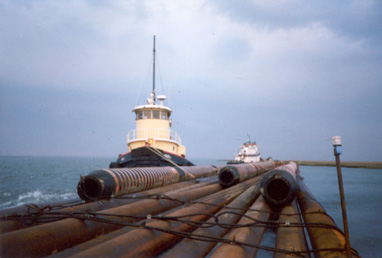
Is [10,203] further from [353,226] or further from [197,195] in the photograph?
[353,226]

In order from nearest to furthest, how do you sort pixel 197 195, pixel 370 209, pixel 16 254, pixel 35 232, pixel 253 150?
pixel 16 254, pixel 35 232, pixel 197 195, pixel 370 209, pixel 253 150

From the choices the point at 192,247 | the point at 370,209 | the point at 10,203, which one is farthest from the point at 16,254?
the point at 370,209

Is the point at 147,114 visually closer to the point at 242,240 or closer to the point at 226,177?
the point at 226,177

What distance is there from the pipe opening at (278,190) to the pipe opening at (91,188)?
403 cm

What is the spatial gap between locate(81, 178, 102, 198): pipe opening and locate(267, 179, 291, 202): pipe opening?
403 cm

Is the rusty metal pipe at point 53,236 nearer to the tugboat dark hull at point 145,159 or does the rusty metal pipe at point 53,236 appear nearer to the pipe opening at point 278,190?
the pipe opening at point 278,190

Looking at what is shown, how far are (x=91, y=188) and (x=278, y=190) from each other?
472 centimetres

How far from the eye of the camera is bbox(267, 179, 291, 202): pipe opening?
6.05 metres

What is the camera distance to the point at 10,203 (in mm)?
15734

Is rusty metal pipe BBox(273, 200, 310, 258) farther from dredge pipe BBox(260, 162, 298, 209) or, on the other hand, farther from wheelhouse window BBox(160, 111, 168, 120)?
wheelhouse window BBox(160, 111, 168, 120)

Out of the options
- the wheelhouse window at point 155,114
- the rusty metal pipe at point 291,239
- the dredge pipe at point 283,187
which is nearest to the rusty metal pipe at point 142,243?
the rusty metal pipe at point 291,239

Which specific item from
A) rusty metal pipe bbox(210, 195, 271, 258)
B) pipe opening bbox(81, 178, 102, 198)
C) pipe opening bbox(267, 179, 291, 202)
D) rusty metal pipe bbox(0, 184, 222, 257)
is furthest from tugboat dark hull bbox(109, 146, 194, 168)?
rusty metal pipe bbox(210, 195, 271, 258)

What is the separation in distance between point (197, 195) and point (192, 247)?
12.0 ft

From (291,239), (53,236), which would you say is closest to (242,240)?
(291,239)
